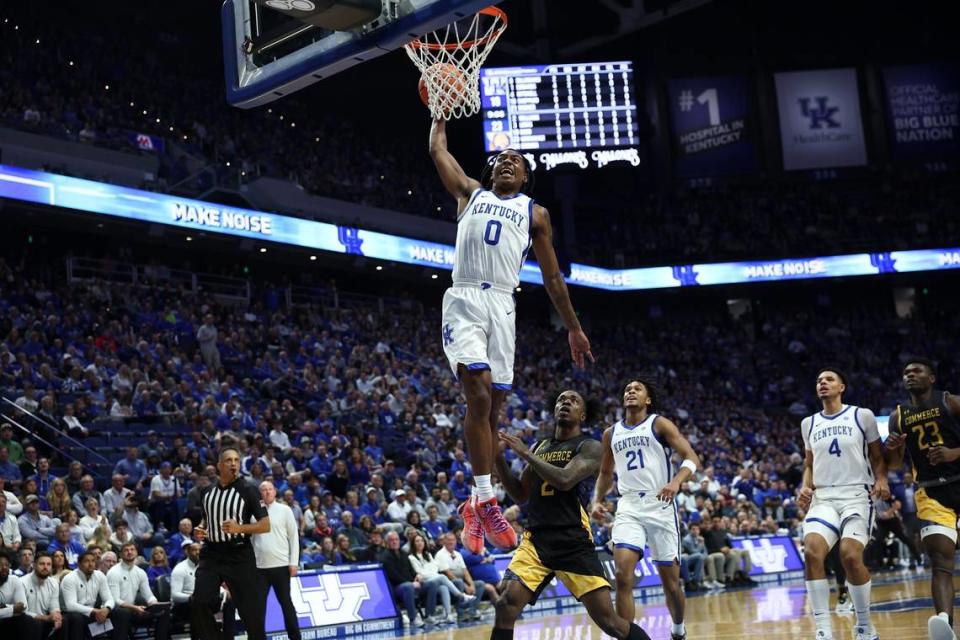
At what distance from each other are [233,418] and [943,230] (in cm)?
2696

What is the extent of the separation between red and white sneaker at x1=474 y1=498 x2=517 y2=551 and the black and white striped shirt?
9.82ft

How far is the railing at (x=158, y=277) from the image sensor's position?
23.1 m

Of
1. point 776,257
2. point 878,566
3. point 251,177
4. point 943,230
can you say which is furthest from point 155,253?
point 943,230

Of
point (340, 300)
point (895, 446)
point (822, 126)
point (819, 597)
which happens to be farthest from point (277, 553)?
point (822, 126)

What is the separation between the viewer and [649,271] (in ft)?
113

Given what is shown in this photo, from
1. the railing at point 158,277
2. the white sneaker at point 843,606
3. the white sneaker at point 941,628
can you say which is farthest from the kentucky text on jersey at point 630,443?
the railing at point 158,277

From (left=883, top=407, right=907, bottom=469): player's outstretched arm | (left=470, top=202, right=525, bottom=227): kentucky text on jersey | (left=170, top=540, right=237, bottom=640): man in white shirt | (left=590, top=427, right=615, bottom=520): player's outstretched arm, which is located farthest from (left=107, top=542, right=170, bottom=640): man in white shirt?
(left=883, top=407, right=907, bottom=469): player's outstretched arm

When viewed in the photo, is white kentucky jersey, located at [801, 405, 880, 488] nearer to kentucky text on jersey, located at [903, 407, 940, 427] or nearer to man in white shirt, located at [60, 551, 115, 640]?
kentucky text on jersey, located at [903, 407, 940, 427]

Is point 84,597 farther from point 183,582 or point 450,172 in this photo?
point 450,172

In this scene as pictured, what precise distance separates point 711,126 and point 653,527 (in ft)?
101

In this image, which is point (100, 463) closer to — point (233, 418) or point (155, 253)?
point (233, 418)

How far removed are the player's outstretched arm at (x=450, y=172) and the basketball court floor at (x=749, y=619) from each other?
17.6 ft

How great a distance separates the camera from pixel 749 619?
39.0 feet

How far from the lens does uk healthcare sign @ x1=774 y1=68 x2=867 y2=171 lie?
1474 inches
